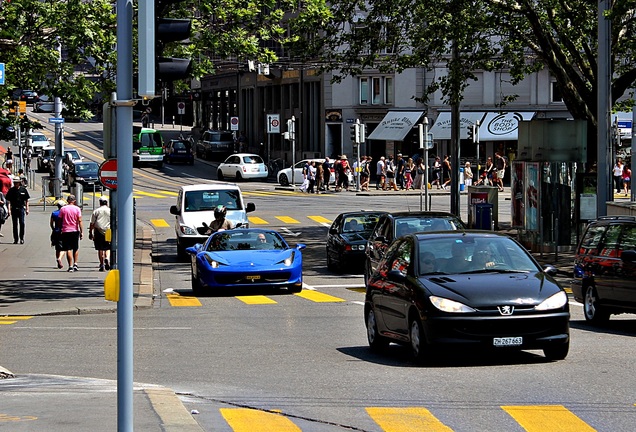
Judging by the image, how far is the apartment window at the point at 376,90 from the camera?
2842 inches

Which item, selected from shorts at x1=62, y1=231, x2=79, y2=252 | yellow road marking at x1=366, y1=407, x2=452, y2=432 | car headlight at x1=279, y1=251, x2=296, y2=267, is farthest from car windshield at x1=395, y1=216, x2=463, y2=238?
yellow road marking at x1=366, y1=407, x2=452, y2=432

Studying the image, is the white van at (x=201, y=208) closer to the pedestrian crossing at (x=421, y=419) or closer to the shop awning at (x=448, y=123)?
the pedestrian crossing at (x=421, y=419)

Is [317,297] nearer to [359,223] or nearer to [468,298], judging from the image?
[359,223]

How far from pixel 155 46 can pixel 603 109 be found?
68.9 ft

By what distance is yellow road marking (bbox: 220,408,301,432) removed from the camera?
9836 mm

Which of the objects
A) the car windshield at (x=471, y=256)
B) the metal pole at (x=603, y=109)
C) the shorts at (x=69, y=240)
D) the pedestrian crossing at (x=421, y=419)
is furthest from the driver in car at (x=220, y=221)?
the pedestrian crossing at (x=421, y=419)

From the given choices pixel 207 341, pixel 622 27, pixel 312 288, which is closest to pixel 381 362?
pixel 207 341

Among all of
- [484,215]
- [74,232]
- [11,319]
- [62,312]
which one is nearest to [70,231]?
[74,232]

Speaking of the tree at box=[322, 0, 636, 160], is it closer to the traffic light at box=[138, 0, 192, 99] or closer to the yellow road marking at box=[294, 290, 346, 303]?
the yellow road marking at box=[294, 290, 346, 303]

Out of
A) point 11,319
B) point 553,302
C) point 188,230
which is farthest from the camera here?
point 188,230

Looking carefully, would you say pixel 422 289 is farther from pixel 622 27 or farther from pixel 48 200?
pixel 48 200

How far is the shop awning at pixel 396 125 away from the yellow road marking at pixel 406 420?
2342 inches

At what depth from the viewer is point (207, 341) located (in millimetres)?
16344

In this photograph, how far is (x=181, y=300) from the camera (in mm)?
23641
